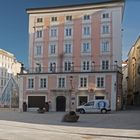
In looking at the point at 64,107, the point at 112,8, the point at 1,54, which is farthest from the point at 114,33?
the point at 1,54

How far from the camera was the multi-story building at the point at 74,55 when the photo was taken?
187 ft

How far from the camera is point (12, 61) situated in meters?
122

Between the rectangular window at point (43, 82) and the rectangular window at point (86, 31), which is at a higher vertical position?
the rectangular window at point (86, 31)

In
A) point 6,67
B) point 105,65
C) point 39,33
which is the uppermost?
point 39,33

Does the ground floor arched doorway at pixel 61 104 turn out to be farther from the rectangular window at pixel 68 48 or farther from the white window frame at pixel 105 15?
the white window frame at pixel 105 15

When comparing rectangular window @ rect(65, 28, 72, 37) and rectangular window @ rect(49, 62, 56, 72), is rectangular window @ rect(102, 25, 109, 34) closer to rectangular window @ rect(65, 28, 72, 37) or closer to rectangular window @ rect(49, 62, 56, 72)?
rectangular window @ rect(65, 28, 72, 37)

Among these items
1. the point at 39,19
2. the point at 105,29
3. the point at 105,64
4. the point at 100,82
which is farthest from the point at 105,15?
the point at 39,19

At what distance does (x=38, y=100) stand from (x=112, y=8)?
19.5 meters

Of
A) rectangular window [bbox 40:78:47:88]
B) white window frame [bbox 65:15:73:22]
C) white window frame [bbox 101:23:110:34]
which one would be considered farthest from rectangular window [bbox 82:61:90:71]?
white window frame [bbox 65:15:73:22]

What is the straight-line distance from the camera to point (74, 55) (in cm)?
6203

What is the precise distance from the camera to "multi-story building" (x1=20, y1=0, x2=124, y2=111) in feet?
187

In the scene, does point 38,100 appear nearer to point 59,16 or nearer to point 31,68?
point 31,68

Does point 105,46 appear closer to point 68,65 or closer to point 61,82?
point 68,65

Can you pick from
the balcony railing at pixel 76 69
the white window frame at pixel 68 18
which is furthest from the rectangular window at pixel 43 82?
the white window frame at pixel 68 18
